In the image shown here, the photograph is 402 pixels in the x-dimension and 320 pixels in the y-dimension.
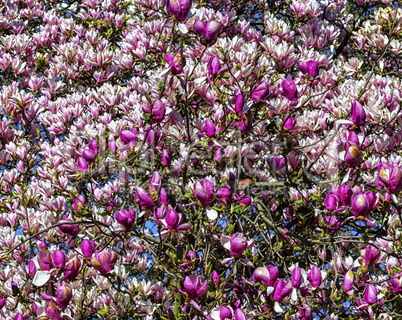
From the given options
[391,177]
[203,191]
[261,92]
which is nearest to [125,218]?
[203,191]

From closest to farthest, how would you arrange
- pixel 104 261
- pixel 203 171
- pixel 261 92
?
pixel 104 261
pixel 261 92
pixel 203 171

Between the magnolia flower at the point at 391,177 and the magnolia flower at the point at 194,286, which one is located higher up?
the magnolia flower at the point at 391,177

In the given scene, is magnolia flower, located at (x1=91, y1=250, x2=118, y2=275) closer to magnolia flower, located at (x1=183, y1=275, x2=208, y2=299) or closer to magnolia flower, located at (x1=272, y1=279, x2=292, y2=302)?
magnolia flower, located at (x1=183, y1=275, x2=208, y2=299)

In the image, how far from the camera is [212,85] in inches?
160

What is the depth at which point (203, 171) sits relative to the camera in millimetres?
4301

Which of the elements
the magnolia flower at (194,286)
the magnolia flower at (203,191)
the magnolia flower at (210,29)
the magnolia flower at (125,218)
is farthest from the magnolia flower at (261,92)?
the magnolia flower at (194,286)

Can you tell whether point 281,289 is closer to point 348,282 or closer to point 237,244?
point 237,244

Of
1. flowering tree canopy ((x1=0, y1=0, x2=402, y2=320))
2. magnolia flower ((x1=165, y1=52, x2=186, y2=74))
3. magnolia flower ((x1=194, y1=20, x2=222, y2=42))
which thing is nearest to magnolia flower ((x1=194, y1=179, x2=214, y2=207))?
flowering tree canopy ((x1=0, y1=0, x2=402, y2=320))

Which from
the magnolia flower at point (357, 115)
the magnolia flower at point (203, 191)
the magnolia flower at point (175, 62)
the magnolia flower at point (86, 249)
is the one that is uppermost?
the magnolia flower at point (175, 62)

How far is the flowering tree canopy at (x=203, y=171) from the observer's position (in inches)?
123

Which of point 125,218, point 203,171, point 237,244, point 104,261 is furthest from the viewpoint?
point 203,171

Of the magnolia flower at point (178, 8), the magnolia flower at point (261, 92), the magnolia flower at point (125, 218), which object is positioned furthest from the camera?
the magnolia flower at point (261, 92)

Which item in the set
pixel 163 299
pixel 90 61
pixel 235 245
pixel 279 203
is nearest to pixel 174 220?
pixel 235 245

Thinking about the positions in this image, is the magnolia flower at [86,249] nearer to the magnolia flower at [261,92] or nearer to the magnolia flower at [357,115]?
the magnolia flower at [261,92]
